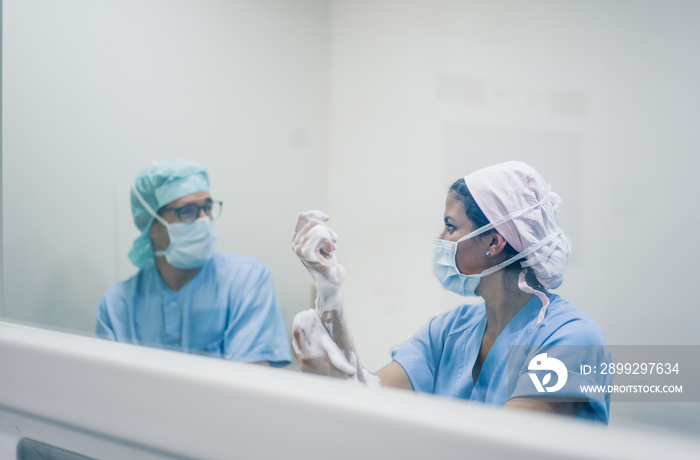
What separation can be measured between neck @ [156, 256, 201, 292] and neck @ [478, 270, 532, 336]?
0.78 meters

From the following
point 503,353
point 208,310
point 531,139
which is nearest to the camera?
point 503,353

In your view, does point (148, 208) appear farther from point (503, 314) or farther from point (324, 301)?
point (503, 314)

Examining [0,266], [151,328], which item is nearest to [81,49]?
[0,266]

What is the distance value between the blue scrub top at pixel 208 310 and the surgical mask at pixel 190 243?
0.03 m

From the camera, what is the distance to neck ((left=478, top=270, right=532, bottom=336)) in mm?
648

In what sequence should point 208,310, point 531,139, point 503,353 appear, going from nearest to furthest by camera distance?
point 503,353, point 531,139, point 208,310

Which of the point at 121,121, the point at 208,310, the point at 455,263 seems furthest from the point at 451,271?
the point at 121,121

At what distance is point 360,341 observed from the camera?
78 centimetres

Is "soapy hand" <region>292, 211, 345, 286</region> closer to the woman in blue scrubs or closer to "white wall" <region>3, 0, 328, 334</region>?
the woman in blue scrubs

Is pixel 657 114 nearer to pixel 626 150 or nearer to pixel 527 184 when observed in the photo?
pixel 626 150

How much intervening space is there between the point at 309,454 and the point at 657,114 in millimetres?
590

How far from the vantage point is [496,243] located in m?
0.66

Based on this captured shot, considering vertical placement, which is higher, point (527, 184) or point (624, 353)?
point (527, 184)

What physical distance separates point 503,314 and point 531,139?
0.88 ft
